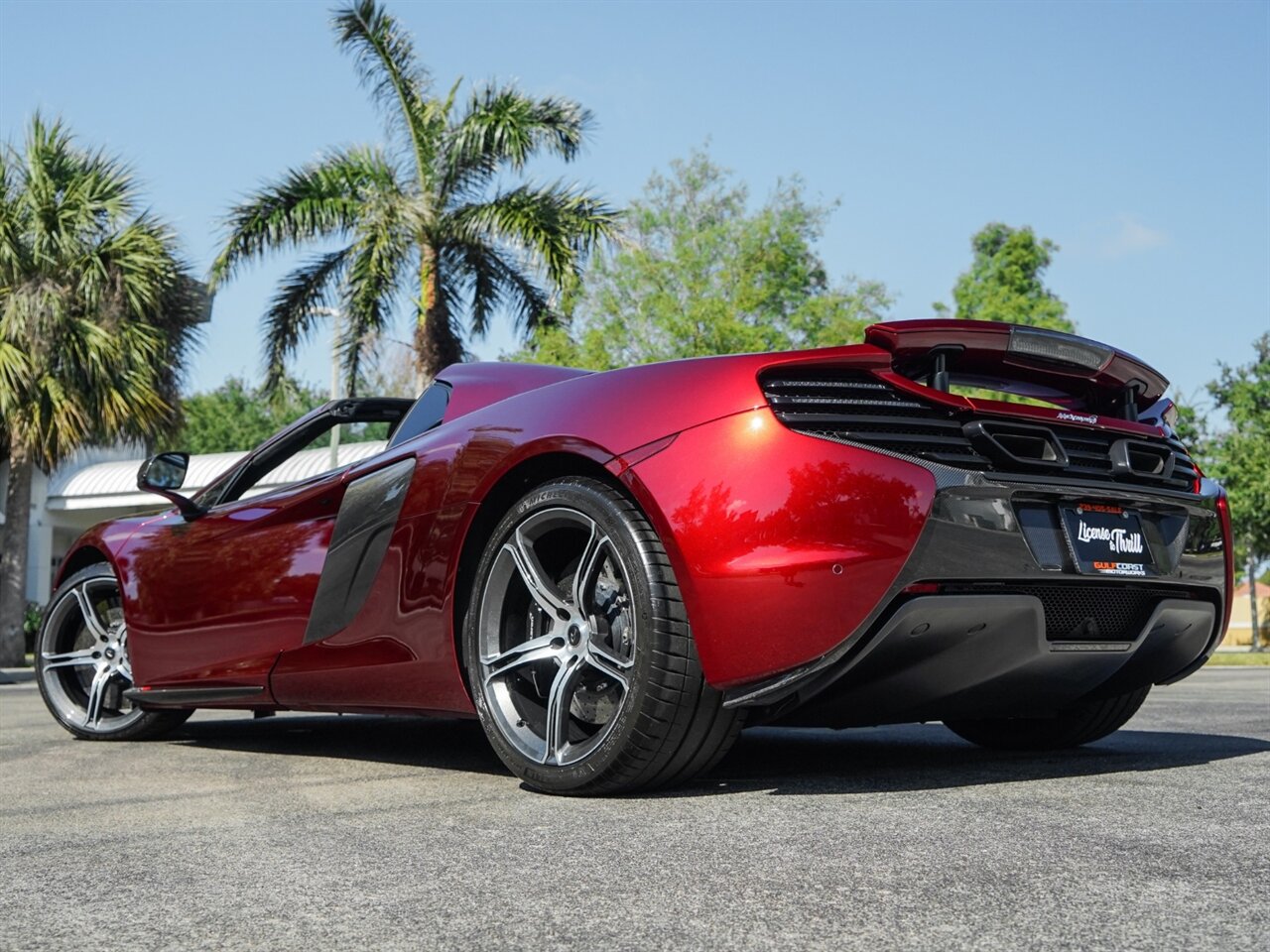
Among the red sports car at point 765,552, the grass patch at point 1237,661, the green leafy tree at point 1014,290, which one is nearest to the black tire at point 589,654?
the red sports car at point 765,552

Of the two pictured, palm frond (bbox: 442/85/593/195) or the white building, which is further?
the white building

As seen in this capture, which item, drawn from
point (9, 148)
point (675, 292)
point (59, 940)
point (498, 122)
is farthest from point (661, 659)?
point (675, 292)

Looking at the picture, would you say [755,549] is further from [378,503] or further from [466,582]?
[378,503]

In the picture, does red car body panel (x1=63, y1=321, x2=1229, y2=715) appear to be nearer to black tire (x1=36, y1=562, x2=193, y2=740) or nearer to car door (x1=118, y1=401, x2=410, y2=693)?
car door (x1=118, y1=401, x2=410, y2=693)

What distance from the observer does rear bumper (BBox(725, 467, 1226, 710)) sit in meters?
3.02

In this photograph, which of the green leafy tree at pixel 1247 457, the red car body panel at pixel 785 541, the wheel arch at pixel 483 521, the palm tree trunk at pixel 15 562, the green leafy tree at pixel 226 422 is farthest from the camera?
the green leafy tree at pixel 226 422

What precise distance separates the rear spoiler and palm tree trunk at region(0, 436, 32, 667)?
18548mm

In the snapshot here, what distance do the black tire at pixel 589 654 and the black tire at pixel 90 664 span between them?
92.9 inches

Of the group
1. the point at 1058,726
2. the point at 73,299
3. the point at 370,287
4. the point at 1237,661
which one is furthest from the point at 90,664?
the point at 1237,661

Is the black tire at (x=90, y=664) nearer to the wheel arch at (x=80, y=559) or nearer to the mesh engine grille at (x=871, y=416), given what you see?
the wheel arch at (x=80, y=559)

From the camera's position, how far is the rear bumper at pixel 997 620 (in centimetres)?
302

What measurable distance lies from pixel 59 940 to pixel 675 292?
70.0 ft

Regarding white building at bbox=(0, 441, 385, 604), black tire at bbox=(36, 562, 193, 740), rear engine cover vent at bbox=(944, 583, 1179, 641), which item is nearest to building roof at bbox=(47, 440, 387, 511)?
white building at bbox=(0, 441, 385, 604)

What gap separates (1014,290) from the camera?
3438cm
